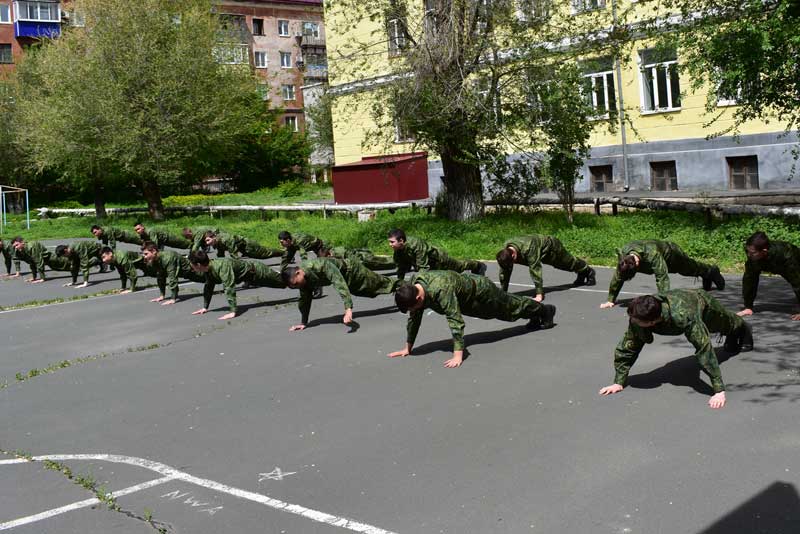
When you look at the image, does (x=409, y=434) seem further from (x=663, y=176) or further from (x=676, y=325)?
(x=663, y=176)

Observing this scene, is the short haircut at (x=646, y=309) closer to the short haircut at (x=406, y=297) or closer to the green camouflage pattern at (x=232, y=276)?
the short haircut at (x=406, y=297)

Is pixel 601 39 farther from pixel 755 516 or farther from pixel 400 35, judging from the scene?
pixel 755 516

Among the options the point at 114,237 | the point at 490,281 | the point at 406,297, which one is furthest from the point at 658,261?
the point at 114,237

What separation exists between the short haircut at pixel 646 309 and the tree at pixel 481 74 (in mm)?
13516

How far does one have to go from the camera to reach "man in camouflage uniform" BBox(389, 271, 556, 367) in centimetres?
1040

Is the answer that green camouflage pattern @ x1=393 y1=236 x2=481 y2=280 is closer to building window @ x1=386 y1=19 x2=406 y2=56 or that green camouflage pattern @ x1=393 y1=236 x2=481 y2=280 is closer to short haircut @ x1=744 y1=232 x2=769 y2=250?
short haircut @ x1=744 y1=232 x2=769 y2=250

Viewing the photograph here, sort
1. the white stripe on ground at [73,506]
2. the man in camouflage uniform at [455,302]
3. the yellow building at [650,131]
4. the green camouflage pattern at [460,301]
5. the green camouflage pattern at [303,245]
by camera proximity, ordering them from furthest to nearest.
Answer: the yellow building at [650,131], the green camouflage pattern at [303,245], the green camouflage pattern at [460,301], the man in camouflage uniform at [455,302], the white stripe on ground at [73,506]

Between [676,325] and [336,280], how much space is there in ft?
20.9

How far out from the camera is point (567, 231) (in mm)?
20531

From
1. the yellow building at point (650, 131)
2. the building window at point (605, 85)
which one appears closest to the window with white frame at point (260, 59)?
the yellow building at point (650, 131)

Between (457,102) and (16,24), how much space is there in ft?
167

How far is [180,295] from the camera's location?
750 inches

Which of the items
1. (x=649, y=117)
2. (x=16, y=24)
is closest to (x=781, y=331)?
(x=649, y=117)

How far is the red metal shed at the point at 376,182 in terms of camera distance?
117 feet
